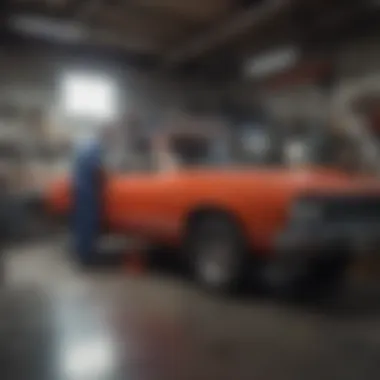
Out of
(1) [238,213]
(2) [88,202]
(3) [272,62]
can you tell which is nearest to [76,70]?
(2) [88,202]

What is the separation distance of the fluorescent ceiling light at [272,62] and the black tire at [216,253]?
0.58 m

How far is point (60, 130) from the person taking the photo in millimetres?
1526

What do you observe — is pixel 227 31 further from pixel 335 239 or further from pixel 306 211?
pixel 335 239

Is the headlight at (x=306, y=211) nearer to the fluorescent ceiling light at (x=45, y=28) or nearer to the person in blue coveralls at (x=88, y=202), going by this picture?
the person in blue coveralls at (x=88, y=202)

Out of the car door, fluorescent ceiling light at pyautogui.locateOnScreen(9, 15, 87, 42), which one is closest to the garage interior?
fluorescent ceiling light at pyautogui.locateOnScreen(9, 15, 87, 42)

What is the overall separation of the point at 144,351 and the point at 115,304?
0.33 metres

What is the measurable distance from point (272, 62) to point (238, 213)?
1.87 ft

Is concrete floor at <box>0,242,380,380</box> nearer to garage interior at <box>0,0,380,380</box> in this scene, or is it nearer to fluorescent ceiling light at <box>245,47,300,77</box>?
garage interior at <box>0,0,380,380</box>

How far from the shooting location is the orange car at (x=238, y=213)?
177 cm

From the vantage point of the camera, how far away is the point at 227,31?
1.64 m

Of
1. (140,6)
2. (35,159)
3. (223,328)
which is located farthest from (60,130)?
(223,328)

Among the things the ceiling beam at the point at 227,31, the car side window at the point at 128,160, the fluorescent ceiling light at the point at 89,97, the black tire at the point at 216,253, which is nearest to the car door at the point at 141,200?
the car side window at the point at 128,160

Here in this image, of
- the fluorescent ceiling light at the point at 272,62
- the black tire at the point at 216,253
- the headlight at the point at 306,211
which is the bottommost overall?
the black tire at the point at 216,253

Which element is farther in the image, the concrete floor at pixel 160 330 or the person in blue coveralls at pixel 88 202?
Answer: the person in blue coveralls at pixel 88 202
